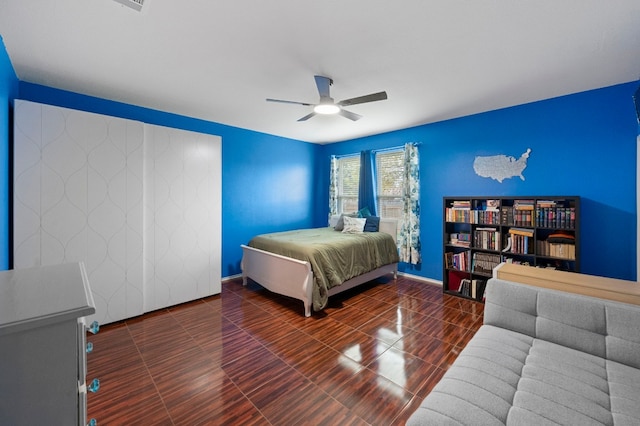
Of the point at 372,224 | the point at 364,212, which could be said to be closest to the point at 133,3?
the point at 372,224

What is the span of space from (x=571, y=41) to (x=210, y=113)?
3858mm

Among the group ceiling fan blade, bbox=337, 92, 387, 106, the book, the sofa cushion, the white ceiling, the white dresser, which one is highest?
the white ceiling

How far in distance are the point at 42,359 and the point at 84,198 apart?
2.62 m

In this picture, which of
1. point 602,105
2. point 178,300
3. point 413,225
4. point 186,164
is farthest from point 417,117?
point 178,300

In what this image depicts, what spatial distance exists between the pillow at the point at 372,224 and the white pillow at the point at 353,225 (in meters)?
0.08

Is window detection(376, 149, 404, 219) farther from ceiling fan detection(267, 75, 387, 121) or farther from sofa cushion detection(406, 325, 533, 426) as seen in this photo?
sofa cushion detection(406, 325, 533, 426)

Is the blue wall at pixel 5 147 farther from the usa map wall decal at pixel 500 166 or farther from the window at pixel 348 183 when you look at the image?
the usa map wall decal at pixel 500 166

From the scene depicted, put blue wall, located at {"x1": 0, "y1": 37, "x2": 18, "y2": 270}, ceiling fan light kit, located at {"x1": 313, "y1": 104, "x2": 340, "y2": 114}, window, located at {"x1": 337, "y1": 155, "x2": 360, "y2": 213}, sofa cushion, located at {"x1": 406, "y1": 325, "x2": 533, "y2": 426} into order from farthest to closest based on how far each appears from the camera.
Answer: window, located at {"x1": 337, "y1": 155, "x2": 360, "y2": 213} → ceiling fan light kit, located at {"x1": 313, "y1": 104, "x2": 340, "y2": 114} → blue wall, located at {"x1": 0, "y1": 37, "x2": 18, "y2": 270} → sofa cushion, located at {"x1": 406, "y1": 325, "x2": 533, "y2": 426}

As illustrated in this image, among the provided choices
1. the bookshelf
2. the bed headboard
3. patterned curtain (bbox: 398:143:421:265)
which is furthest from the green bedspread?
the bookshelf

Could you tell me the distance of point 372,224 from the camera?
4.65 metres

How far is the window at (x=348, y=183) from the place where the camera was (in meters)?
5.50

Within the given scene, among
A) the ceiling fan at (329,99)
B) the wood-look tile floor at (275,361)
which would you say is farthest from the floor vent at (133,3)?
the wood-look tile floor at (275,361)

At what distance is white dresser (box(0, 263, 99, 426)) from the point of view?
2.29ft

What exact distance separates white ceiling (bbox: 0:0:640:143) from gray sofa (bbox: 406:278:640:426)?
1.84 m
